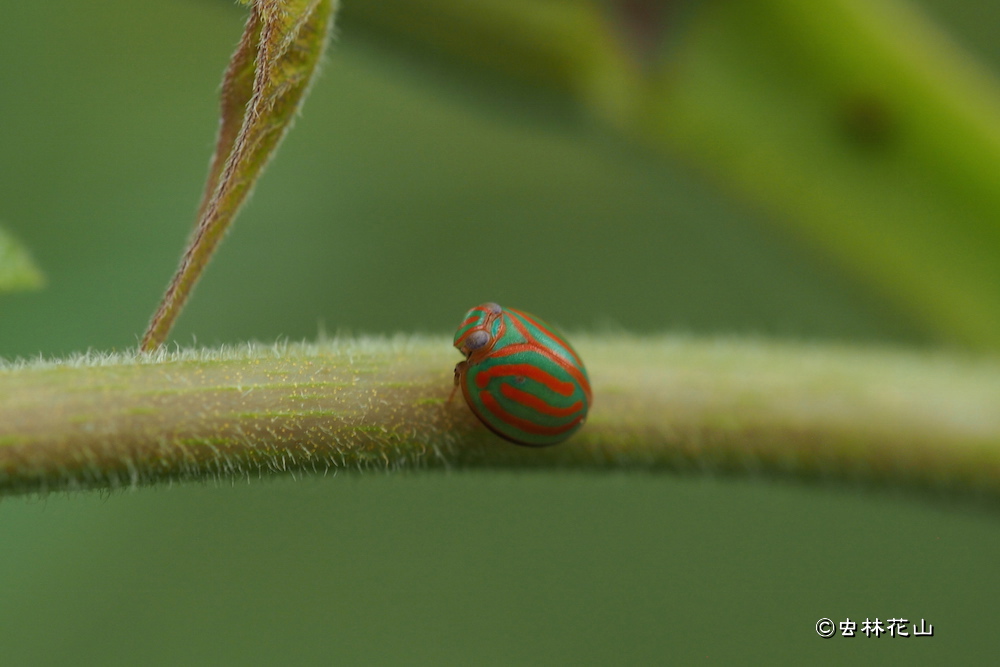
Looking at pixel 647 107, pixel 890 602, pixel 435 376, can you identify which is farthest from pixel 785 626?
pixel 435 376

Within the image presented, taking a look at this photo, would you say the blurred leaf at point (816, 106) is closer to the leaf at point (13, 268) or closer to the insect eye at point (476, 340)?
the insect eye at point (476, 340)

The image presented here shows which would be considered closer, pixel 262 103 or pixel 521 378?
pixel 262 103

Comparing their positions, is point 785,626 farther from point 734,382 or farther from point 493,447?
point 493,447

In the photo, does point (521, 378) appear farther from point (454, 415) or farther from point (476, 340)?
point (454, 415)

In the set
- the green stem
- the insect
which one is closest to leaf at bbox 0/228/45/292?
the green stem

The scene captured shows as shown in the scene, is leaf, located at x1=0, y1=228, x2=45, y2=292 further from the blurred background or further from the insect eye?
the blurred background

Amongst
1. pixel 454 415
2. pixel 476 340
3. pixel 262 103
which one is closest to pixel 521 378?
pixel 476 340

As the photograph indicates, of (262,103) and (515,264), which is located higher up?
(515,264)
